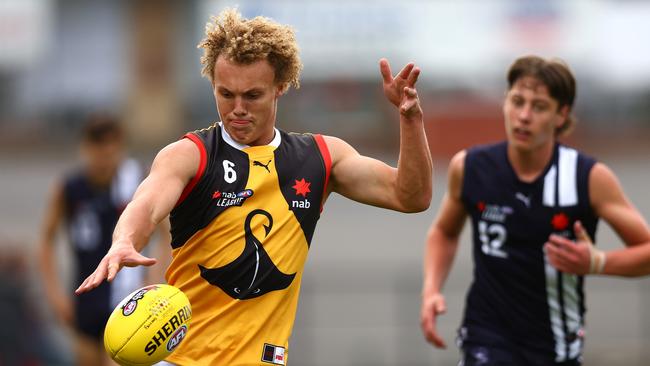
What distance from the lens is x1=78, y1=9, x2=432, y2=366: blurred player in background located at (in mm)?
4996

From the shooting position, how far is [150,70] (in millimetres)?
24422

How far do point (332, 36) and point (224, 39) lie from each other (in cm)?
1827

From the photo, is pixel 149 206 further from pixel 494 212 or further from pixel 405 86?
pixel 494 212

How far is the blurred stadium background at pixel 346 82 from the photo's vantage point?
22.1 meters

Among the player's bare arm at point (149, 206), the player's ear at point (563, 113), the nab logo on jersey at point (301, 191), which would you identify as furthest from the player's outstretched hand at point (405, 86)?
the player's ear at point (563, 113)

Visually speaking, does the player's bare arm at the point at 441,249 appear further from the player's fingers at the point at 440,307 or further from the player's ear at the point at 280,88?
the player's ear at the point at 280,88

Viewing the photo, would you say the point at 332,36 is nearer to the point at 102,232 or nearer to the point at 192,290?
the point at 102,232

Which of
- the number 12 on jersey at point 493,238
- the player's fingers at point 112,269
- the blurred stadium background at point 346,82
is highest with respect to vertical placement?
the player's fingers at point 112,269

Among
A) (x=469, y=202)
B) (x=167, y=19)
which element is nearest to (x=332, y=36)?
(x=167, y=19)

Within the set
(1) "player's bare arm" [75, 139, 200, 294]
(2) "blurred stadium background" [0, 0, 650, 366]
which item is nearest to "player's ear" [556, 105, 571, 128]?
(1) "player's bare arm" [75, 139, 200, 294]

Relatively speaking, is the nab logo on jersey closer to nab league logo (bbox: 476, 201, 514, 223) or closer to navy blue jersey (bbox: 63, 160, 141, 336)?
nab league logo (bbox: 476, 201, 514, 223)

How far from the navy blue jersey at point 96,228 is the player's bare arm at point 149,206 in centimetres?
420

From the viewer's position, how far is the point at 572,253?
621cm

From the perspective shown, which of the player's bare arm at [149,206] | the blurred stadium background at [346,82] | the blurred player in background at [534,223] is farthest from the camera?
the blurred stadium background at [346,82]
